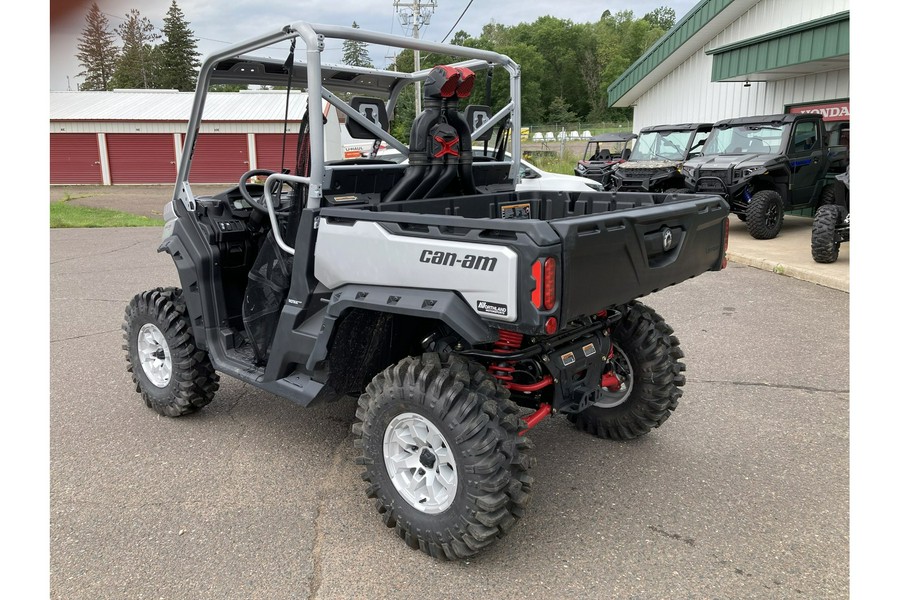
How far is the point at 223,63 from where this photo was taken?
159 inches

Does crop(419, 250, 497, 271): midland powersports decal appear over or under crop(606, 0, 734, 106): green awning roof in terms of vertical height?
under

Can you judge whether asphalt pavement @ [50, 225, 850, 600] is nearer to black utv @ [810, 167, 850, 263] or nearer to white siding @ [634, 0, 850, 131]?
black utv @ [810, 167, 850, 263]

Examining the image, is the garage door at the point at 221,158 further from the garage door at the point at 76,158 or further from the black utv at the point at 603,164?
the black utv at the point at 603,164

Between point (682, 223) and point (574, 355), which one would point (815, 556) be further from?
point (682, 223)

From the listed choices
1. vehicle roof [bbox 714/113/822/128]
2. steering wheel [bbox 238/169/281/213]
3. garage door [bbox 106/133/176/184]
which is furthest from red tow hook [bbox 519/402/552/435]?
garage door [bbox 106/133/176/184]

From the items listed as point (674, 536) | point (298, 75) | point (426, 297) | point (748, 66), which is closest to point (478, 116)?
point (298, 75)

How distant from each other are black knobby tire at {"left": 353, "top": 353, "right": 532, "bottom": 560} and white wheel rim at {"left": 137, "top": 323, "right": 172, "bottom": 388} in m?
2.12

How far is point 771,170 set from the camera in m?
11.6

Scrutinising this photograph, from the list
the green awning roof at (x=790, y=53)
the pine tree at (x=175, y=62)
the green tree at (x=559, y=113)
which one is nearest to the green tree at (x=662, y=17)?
the green tree at (x=559, y=113)

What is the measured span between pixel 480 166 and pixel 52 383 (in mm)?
3730

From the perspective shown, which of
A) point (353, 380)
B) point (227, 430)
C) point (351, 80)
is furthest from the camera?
point (351, 80)

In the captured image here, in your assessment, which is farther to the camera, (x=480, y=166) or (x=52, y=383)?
(x=52, y=383)

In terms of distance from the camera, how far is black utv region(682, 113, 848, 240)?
37.8ft

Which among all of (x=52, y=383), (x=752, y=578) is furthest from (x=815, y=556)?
(x=52, y=383)
